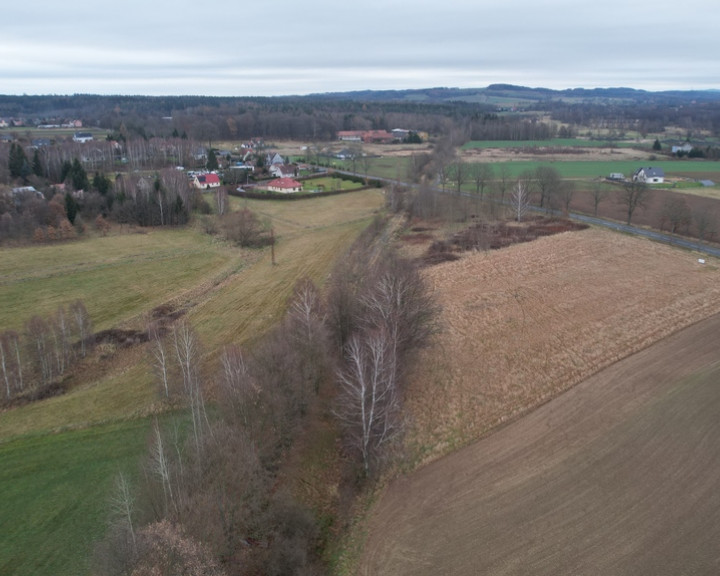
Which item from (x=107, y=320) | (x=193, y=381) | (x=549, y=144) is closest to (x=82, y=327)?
(x=107, y=320)

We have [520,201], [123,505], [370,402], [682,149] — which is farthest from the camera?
[682,149]

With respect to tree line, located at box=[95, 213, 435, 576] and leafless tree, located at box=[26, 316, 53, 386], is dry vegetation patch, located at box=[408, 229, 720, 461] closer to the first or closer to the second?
tree line, located at box=[95, 213, 435, 576]

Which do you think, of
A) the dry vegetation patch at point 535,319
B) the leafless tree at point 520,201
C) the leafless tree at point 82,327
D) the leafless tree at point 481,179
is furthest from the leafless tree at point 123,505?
the leafless tree at point 481,179

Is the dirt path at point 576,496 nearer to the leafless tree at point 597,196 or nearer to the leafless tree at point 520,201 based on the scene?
the leafless tree at point 520,201

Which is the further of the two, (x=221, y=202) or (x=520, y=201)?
(x=221, y=202)

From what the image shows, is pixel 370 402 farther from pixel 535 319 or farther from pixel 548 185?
pixel 548 185
